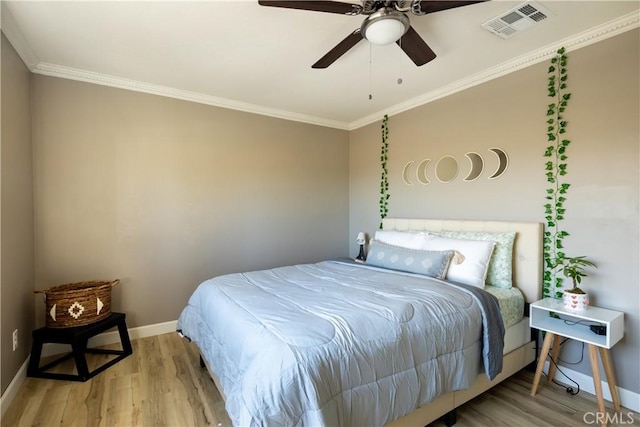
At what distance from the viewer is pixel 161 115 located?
314 cm

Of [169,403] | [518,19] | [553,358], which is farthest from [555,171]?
[169,403]

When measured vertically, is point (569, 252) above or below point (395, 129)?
below

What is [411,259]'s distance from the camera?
2.61m

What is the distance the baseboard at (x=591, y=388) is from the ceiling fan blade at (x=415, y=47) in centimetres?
252

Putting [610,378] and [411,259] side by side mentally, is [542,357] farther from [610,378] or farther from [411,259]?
[411,259]

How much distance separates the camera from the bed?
125 centimetres

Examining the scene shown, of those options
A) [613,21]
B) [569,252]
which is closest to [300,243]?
[569,252]

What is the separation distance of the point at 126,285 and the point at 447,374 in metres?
2.94

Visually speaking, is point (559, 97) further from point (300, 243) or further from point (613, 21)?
point (300, 243)

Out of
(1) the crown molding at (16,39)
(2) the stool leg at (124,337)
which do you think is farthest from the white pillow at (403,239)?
(1) the crown molding at (16,39)

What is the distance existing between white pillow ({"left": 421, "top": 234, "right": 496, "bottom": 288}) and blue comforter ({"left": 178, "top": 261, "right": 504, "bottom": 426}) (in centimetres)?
29

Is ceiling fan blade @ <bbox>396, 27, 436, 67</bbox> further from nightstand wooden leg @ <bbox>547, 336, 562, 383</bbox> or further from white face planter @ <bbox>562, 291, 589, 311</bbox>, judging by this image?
nightstand wooden leg @ <bbox>547, 336, 562, 383</bbox>

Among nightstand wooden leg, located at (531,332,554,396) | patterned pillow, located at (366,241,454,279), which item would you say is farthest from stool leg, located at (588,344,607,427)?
patterned pillow, located at (366,241,454,279)

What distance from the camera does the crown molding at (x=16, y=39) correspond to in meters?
1.94
